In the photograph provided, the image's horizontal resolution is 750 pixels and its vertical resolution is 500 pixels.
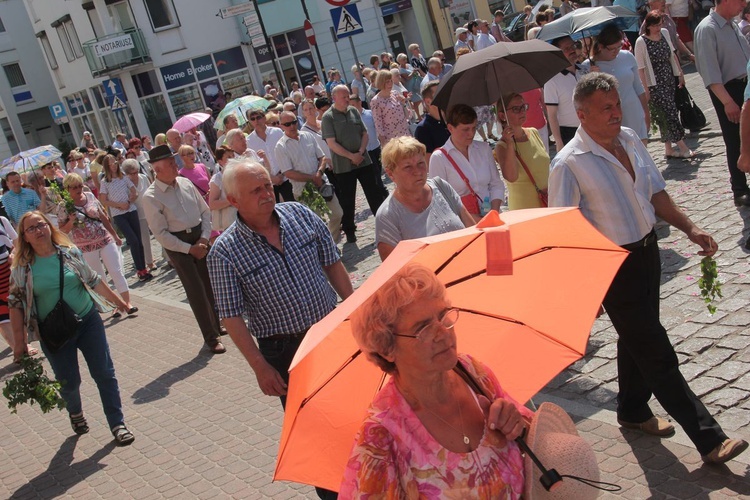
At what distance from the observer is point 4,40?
6450 cm

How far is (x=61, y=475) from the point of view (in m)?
7.81

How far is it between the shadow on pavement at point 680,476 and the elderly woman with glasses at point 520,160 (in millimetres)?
2651

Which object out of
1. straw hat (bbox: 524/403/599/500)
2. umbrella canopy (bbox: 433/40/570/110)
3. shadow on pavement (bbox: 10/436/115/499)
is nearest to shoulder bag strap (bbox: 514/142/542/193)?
umbrella canopy (bbox: 433/40/570/110)

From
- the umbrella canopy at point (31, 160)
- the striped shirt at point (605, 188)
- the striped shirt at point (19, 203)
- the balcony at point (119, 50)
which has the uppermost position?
the balcony at point (119, 50)

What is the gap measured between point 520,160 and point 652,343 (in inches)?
111

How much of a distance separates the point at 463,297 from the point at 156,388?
272 inches

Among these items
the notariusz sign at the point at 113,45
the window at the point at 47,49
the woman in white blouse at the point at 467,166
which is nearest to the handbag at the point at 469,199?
the woman in white blouse at the point at 467,166

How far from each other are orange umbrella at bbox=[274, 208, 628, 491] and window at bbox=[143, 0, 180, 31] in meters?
45.5

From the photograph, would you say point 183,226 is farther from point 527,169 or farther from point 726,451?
point 726,451

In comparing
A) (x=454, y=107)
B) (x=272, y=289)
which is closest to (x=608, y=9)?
(x=454, y=107)

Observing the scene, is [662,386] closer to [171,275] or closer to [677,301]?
[677,301]

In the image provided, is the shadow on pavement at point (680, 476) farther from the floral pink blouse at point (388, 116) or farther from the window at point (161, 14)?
the window at point (161, 14)

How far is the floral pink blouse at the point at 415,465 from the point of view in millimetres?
2879

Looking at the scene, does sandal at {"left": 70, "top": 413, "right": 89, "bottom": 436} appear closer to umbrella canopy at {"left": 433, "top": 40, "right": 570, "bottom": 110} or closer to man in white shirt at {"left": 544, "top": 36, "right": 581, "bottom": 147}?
umbrella canopy at {"left": 433, "top": 40, "right": 570, "bottom": 110}
